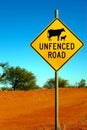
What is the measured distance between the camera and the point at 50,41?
978 centimetres

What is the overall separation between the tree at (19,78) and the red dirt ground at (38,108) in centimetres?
1979

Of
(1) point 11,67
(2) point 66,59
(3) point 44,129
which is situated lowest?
(3) point 44,129

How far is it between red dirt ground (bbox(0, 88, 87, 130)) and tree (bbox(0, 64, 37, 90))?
19.8m

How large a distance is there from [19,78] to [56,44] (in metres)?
54.1

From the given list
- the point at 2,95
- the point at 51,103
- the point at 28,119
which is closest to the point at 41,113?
the point at 28,119

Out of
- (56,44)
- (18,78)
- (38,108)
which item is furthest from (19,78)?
(56,44)

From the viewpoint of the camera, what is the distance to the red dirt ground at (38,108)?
80.2 feet

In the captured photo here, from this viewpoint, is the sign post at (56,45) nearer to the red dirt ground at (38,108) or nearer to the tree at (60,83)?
the red dirt ground at (38,108)

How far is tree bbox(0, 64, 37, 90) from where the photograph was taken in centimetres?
6138

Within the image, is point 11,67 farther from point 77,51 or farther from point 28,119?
point 77,51

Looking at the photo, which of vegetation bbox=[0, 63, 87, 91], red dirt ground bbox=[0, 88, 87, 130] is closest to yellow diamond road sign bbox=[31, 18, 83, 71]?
red dirt ground bbox=[0, 88, 87, 130]

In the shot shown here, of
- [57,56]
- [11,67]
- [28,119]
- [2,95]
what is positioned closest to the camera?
[57,56]

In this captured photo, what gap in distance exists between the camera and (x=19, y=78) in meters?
63.6

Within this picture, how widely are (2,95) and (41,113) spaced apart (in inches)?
399
